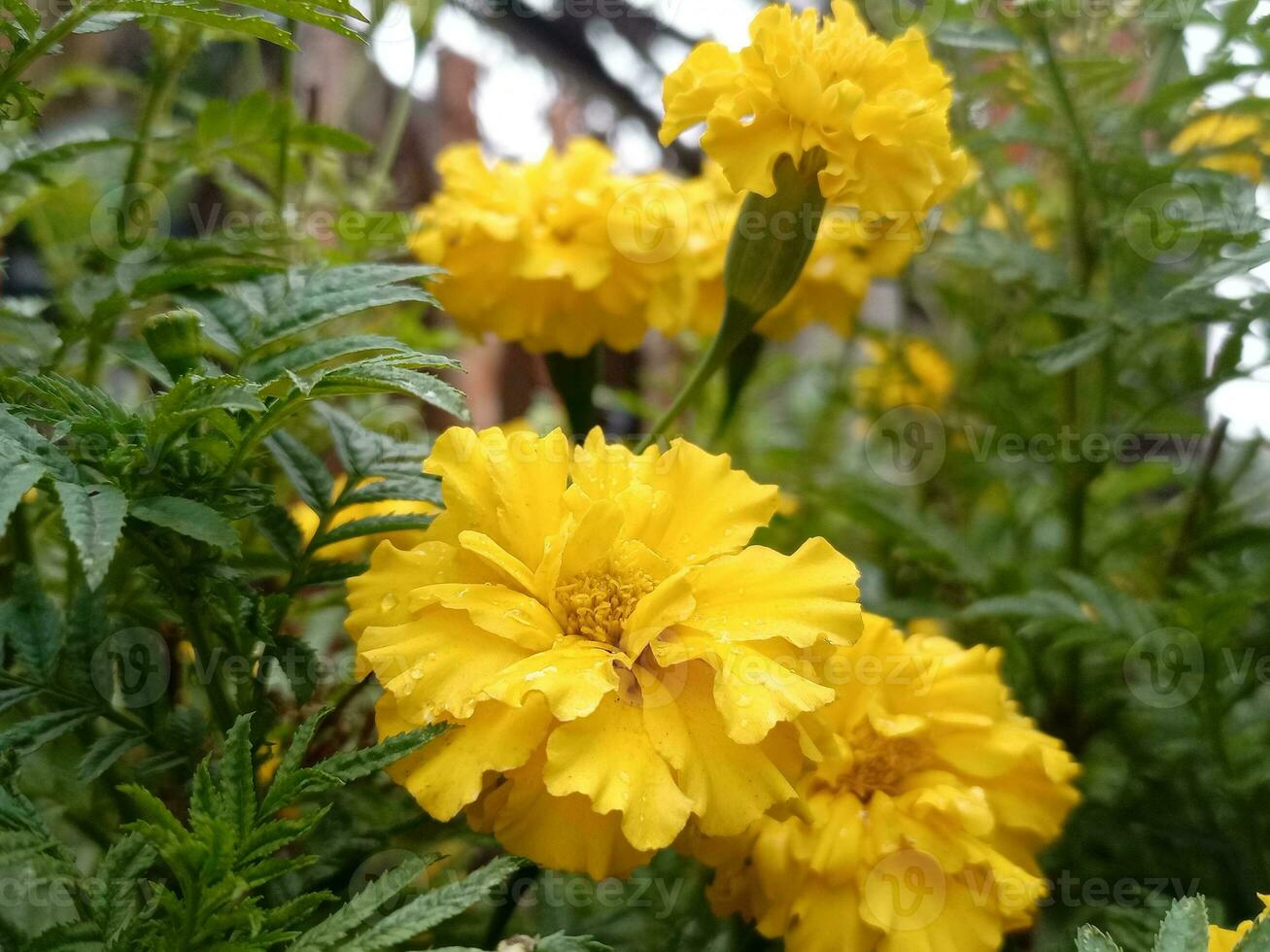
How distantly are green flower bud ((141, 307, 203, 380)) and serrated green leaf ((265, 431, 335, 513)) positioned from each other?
55 mm

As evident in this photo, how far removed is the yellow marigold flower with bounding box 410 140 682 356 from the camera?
687mm

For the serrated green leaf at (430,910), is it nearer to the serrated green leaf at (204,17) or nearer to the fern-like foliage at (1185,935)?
the fern-like foliage at (1185,935)

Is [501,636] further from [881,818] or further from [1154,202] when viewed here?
[1154,202]

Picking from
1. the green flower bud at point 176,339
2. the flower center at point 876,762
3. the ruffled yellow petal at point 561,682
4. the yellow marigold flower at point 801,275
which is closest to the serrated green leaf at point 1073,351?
the yellow marigold flower at point 801,275

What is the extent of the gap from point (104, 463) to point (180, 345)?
0.08 metres

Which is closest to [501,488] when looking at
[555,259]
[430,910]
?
[430,910]

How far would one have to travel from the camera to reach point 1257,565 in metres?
0.79

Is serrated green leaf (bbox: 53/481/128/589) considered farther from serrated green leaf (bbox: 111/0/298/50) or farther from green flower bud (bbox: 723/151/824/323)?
green flower bud (bbox: 723/151/824/323)

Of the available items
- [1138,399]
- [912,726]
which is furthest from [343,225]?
[1138,399]

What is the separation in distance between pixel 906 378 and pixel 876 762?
0.64m

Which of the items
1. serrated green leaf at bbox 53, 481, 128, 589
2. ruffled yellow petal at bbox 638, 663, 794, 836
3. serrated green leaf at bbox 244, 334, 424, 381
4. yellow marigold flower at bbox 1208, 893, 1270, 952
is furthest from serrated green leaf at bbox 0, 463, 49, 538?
yellow marigold flower at bbox 1208, 893, 1270, 952

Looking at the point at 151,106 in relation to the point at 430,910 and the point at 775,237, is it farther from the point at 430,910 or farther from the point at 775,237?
the point at 430,910

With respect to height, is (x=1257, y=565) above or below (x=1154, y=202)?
below

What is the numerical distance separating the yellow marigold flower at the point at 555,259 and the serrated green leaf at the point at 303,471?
20 cm
